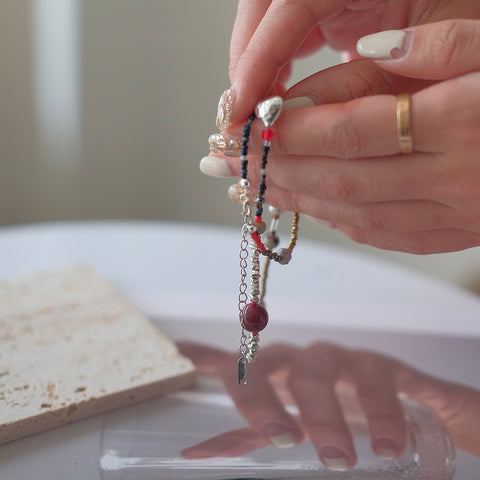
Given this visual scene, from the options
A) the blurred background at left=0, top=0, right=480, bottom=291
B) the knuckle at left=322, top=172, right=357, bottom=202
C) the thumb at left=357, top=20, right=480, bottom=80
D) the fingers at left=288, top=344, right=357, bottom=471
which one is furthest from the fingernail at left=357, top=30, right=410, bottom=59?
the blurred background at left=0, top=0, right=480, bottom=291

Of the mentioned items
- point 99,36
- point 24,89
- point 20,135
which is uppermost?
point 99,36

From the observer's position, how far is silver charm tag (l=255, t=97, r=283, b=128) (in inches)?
20.7

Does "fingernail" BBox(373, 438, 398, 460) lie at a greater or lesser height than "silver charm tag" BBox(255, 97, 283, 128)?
lesser

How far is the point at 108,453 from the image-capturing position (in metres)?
0.58

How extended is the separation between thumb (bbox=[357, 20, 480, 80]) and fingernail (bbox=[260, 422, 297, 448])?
14.2 inches

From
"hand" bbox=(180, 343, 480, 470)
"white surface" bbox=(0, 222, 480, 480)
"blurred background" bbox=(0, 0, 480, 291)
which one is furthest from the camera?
"blurred background" bbox=(0, 0, 480, 291)

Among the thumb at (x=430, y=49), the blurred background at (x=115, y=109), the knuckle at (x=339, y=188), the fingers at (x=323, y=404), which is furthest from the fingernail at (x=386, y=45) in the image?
the blurred background at (x=115, y=109)

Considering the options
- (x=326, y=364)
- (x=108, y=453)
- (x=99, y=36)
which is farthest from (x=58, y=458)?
(x=99, y=36)

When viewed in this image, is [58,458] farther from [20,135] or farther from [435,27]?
[20,135]

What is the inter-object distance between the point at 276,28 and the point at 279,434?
392 millimetres

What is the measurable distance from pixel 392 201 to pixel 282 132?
126 millimetres

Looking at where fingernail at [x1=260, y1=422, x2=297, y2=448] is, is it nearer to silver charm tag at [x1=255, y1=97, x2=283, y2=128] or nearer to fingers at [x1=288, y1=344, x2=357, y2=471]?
fingers at [x1=288, y1=344, x2=357, y2=471]

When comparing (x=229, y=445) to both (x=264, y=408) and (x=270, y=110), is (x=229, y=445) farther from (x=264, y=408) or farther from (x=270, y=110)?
(x=270, y=110)

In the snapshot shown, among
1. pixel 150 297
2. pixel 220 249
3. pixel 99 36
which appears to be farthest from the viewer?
pixel 99 36
